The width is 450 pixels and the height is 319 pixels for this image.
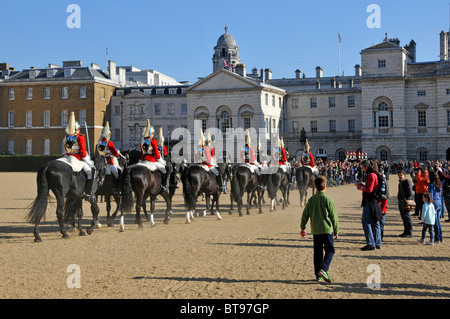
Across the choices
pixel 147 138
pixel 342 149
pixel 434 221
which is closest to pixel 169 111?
pixel 342 149

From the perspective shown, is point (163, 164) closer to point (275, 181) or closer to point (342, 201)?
point (275, 181)

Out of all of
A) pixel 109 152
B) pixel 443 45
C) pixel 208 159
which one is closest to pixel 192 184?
pixel 208 159

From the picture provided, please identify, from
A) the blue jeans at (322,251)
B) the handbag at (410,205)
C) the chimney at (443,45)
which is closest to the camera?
the blue jeans at (322,251)

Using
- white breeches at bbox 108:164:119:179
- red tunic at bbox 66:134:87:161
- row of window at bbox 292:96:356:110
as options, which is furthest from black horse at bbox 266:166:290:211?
row of window at bbox 292:96:356:110

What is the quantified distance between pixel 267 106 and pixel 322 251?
197 ft

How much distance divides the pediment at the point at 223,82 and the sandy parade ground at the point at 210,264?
52695 millimetres

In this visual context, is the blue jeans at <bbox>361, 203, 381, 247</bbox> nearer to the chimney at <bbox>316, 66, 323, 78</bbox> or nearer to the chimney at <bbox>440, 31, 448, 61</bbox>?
the chimney at <bbox>440, 31, 448, 61</bbox>

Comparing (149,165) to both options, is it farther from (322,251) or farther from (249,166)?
(322,251)

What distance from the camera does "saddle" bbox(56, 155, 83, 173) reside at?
43.7ft

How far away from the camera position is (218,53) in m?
97.4

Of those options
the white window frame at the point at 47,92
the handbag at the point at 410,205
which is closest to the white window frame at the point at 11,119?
the white window frame at the point at 47,92

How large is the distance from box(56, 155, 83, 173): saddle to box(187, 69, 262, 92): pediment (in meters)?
54.2

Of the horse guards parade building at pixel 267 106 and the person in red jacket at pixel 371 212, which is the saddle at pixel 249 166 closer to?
the person in red jacket at pixel 371 212

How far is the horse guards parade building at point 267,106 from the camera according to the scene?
197ft
